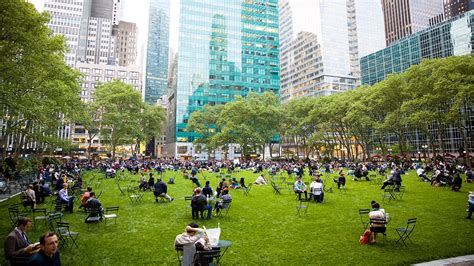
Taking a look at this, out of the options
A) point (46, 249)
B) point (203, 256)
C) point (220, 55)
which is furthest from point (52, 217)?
point (220, 55)

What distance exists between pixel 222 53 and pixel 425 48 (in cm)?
6616

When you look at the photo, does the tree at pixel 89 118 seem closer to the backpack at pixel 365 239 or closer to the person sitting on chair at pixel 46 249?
the person sitting on chair at pixel 46 249

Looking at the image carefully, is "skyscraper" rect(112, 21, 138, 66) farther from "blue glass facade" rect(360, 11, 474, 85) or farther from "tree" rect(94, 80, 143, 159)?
"blue glass facade" rect(360, 11, 474, 85)

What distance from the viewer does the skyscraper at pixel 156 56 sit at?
183 m

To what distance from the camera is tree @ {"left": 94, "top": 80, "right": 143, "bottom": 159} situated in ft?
182

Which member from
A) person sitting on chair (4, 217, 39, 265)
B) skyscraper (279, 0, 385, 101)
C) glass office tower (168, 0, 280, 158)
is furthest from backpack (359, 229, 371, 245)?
skyscraper (279, 0, 385, 101)

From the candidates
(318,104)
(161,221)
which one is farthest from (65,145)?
(318,104)

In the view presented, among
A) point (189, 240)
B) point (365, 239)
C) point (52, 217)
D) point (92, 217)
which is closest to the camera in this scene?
point (189, 240)

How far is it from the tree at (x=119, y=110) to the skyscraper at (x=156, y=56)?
126257 millimetres

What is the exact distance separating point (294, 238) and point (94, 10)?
198113 mm

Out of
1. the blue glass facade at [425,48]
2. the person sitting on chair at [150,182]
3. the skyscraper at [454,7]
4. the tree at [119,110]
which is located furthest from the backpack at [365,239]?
the skyscraper at [454,7]

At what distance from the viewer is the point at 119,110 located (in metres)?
59.6

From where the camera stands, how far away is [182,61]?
Result: 91.9 metres

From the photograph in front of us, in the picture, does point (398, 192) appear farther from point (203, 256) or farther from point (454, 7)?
point (454, 7)
